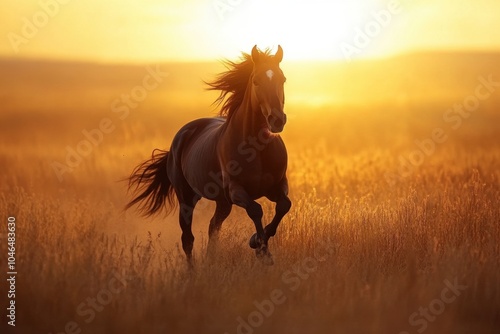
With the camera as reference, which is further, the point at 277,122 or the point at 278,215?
the point at 278,215

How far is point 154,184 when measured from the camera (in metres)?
11.7

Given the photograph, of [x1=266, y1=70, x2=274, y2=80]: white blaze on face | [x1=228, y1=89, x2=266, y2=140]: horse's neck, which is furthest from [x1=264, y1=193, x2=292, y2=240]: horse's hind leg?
[x1=266, y1=70, x2=274, y2=80]: white blaze on face

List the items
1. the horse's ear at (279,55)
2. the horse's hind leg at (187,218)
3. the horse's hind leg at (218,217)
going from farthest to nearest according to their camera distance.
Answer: the horse's hind leg at (187,218) < the horse's hind leg at (218,217) < the horse's ear at (279,55)

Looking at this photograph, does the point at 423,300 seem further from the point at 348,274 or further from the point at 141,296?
the point at 141,296

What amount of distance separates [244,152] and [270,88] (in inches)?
37.0

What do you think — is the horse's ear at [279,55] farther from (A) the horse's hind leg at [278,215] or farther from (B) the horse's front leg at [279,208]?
(A) the horse's hind leg at [278,215]

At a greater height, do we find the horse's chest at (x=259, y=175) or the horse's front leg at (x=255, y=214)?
the horse's chest at (x=259, y=175)

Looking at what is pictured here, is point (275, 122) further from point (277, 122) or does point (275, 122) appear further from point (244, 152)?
point (244, 152)

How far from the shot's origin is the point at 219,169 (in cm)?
981

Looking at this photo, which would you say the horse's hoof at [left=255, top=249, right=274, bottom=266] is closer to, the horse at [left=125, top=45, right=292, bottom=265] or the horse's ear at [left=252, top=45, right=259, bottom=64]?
the horse at [left=125, top=45, right=292, bottom=265]

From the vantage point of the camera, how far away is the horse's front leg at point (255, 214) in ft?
28.3

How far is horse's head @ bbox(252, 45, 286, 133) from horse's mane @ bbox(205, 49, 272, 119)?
0.53 meters

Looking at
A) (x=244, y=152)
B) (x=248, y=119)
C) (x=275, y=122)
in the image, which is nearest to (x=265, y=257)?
(x=244, y=152)

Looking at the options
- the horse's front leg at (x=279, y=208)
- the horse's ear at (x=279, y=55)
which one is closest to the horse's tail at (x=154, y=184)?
the horse's front leg at (x=279, y=208)
